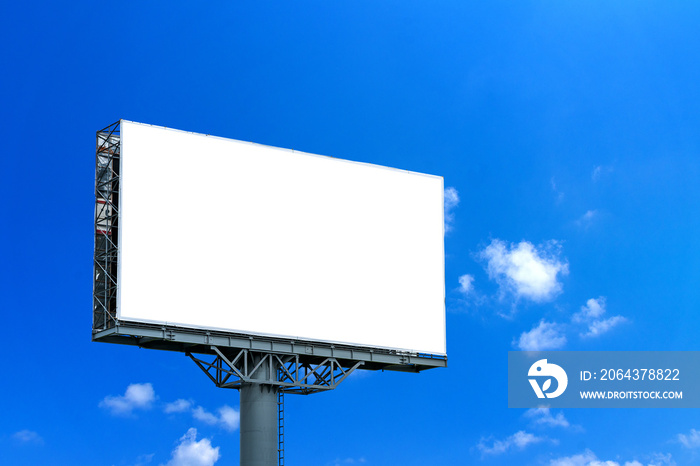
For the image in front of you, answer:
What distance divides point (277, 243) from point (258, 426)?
23.7ft

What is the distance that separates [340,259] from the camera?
45.3 meters

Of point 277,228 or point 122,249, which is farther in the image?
point 277,228

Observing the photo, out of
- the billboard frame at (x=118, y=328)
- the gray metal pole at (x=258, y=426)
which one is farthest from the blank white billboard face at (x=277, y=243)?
the gray metal pole at (x=258, y=426)

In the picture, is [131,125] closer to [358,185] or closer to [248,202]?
[248,202]

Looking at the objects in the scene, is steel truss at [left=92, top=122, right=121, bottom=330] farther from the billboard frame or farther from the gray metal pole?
the gray metal pole

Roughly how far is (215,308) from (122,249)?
4120 millimetres

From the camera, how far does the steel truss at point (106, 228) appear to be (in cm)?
4088

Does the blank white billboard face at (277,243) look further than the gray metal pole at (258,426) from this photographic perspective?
No

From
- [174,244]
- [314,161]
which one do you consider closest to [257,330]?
[174,244]
